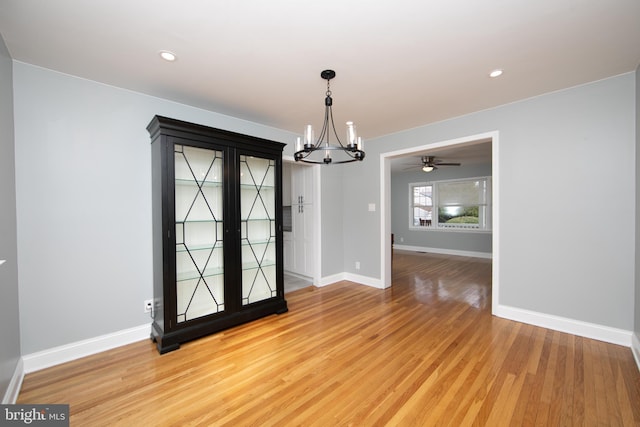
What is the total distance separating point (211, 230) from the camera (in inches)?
109

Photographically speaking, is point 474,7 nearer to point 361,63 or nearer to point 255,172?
point 361,63

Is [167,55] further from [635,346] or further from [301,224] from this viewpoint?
[635,346]

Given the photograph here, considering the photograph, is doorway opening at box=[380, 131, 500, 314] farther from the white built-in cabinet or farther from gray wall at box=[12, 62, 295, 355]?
gray wall at box=[12, 62, 295, 355]

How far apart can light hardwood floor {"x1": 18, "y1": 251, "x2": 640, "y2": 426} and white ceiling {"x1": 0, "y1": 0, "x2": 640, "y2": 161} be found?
247 cm

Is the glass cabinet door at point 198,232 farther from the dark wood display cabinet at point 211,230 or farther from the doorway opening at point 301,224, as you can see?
the doorway opening at point 301,224

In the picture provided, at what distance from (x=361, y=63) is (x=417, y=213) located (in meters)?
6.71

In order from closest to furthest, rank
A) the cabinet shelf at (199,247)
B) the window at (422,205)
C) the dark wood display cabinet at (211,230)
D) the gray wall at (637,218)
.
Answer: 1. the gray wall at (637,218)
2. the dark wood display cabinet at (211,230)
3. the cabinet shelf at (199,247)
4. the window at (422,205)

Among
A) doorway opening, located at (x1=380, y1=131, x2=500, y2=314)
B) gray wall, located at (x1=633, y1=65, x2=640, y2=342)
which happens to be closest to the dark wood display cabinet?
doorway opening, located at (x1=380, y1=131, x2=500, y2=314)

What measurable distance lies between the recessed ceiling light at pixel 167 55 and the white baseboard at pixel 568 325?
413 centimetres

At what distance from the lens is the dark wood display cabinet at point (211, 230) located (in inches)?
95.5

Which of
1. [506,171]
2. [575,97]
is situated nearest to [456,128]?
[506,171]

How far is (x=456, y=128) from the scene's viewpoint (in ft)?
11.2

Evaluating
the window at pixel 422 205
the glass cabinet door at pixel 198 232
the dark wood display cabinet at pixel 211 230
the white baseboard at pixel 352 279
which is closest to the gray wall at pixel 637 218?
the white baseboard at pixel 352 279

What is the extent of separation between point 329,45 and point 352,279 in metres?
3.68
